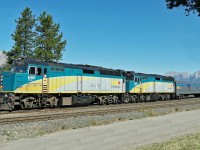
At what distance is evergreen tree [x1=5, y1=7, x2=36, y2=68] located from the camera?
66.2 metres

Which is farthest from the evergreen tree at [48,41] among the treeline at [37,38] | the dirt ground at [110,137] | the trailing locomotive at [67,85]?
the dirt ground at [110,137]

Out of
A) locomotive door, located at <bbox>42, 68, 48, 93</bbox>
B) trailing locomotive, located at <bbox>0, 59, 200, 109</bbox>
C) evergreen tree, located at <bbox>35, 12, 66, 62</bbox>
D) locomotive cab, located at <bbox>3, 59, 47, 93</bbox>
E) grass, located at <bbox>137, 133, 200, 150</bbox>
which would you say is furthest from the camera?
evergreen tree, located at <bbox>35, 12, 66, 62</bbox>

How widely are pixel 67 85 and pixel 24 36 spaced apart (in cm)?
4211

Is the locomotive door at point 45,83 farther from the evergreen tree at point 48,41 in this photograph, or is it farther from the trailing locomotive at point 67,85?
the evergreen tree at point 48,41

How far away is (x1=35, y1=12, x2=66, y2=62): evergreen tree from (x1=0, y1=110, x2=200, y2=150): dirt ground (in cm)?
4975

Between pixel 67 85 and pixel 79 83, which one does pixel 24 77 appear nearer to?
pixel 67 85

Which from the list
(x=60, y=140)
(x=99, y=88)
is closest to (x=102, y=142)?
(x=60, y=140)

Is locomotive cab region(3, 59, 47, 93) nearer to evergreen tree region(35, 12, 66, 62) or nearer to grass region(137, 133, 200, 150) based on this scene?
grass region(137, 133, 200, 150)

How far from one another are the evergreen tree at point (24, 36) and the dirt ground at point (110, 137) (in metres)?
52.1

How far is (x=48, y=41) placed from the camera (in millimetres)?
67312

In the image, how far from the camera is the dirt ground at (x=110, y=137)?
38.3 feet

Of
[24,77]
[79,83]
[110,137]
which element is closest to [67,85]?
[79,83]

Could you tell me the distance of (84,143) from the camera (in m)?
12.1

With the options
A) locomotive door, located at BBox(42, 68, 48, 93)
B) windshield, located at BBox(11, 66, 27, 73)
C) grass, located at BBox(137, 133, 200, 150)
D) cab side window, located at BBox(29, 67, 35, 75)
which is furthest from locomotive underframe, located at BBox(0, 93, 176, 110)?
grass, located at BBox(137, 133, 200, 150)
